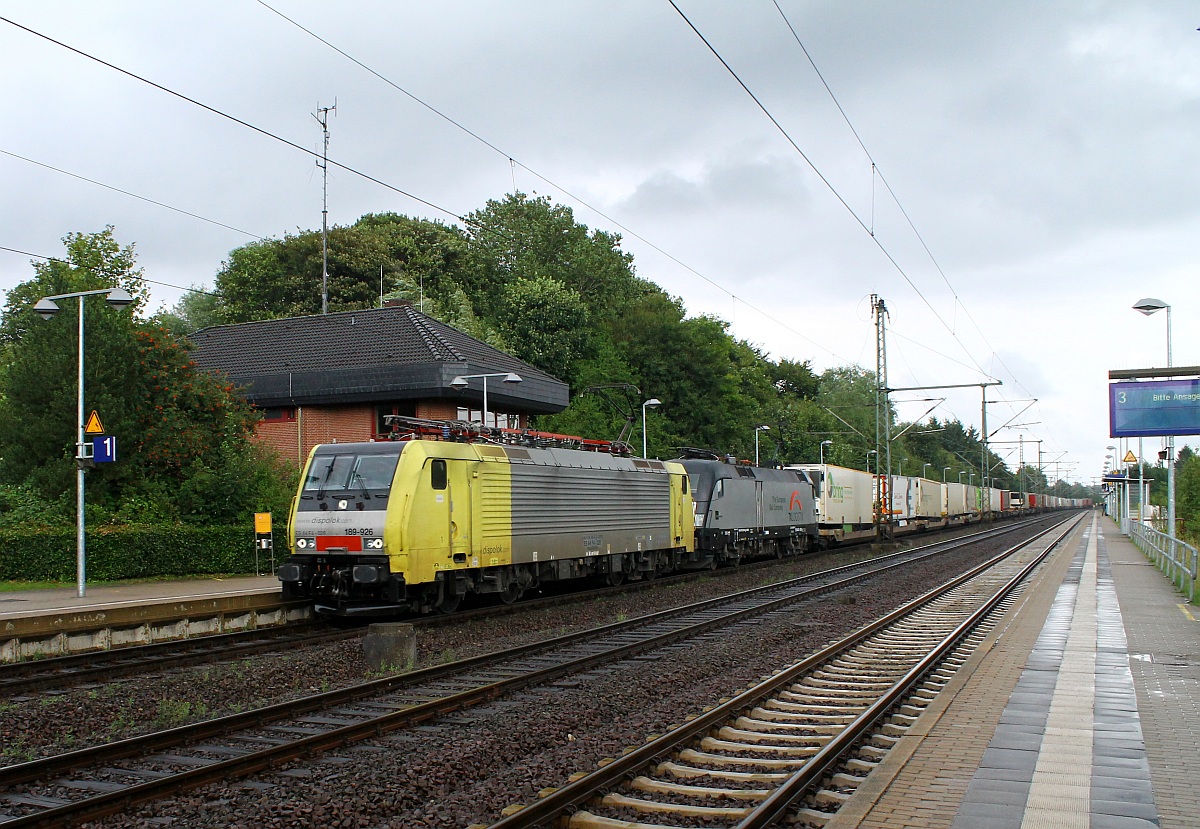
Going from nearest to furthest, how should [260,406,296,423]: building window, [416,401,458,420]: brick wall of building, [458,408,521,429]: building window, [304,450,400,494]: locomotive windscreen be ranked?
[304,450,400,494]: locomotive windscreen, [416,401,458,420]: brick wall of building, [260,406,296,423]: building window, [458,408,521,429]: building window

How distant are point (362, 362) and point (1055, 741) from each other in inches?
1151

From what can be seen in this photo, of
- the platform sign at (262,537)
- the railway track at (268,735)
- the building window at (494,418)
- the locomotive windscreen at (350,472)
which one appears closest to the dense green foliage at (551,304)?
the building window at (494,418)

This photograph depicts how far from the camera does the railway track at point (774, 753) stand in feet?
21.5

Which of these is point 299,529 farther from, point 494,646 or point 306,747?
point 306,747

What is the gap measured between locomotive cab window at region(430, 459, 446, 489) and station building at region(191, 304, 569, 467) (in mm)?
14987

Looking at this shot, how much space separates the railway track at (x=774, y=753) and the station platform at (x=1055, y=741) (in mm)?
438

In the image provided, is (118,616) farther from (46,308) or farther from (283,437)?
(283,437)

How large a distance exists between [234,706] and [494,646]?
4484 mm

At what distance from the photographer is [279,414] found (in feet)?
115

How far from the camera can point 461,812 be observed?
6.65m

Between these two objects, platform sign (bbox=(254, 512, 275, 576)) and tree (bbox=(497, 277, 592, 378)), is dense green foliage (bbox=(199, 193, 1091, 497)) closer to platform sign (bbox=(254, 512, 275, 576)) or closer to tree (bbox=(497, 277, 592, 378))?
tree (bbox=(497, 277, 592, 378))

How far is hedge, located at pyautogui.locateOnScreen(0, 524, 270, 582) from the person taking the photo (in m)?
21.6

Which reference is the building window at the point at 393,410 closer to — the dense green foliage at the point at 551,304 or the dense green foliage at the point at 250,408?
the dense green foliage at the point at 250,408

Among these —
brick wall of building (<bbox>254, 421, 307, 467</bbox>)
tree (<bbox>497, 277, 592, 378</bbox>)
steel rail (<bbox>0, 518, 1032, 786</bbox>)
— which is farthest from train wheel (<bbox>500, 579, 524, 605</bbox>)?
tree (<bbox>497, 277, 592, 378</bbox>)
